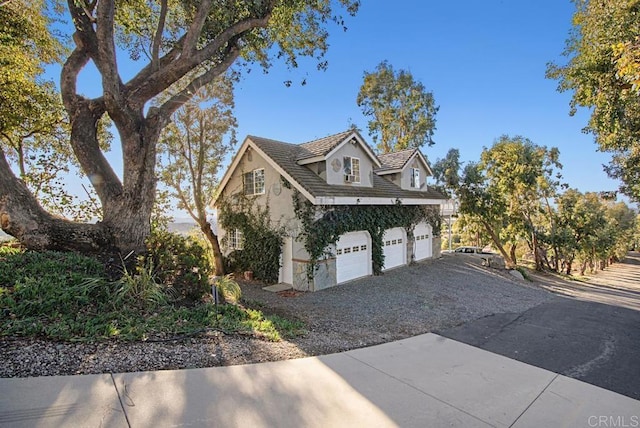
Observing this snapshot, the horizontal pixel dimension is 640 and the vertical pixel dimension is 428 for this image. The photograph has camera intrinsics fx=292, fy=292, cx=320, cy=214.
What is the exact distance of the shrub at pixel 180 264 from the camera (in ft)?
23.0

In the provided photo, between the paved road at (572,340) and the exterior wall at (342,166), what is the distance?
286 inches

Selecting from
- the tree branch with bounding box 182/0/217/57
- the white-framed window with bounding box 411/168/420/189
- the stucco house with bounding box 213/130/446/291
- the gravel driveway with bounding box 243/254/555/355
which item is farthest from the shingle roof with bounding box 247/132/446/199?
the tree branch with bounding box 182/0/217/57

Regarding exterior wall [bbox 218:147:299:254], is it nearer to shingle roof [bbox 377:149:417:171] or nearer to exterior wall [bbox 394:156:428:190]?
shingle roof [bbox 377:149:417:171]

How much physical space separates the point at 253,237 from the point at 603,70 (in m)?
13.7

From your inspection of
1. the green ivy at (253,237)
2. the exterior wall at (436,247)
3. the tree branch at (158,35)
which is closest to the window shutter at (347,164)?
the green ivy at (253,237)

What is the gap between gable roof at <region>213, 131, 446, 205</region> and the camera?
11.0 m

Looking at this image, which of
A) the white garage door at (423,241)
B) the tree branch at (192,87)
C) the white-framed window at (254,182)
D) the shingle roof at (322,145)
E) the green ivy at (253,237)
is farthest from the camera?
the white garage door at (423,241)

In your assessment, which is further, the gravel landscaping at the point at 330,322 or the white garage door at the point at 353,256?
the white garage door at the point at 353,256

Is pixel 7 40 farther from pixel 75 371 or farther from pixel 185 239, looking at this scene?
pixel 75 371

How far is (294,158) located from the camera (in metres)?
13.1

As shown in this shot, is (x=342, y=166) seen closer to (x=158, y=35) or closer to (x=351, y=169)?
(x=351, y=169)

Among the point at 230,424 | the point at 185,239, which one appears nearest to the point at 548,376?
the point at 230,424

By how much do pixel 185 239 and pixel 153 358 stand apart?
525 centimetres

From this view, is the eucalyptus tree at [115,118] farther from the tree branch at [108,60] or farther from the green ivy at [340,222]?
the green ivy at [340,222]
